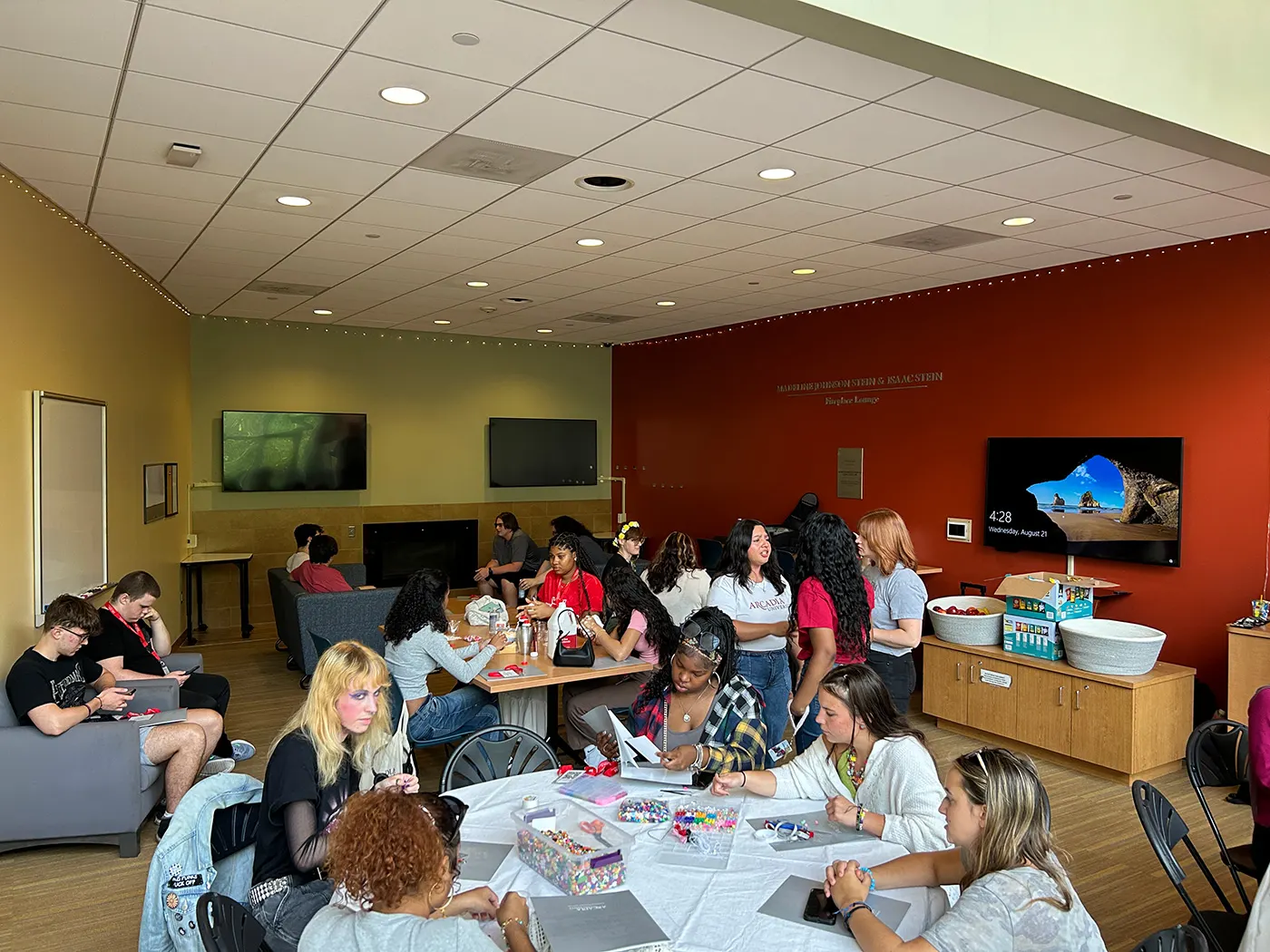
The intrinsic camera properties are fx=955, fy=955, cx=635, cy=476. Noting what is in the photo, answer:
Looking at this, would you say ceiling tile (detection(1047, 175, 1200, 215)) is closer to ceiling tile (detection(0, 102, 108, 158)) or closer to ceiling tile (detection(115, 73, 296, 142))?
ceiling tile (detection(115, 73, 296, 142))

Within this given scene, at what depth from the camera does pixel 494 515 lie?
1131 centimetres

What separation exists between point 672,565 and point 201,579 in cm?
582

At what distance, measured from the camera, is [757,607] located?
473 cm

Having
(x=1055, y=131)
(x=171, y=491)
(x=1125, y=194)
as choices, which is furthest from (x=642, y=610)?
(x=171, y=491)

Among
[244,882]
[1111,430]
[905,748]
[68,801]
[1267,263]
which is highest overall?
[1267,263]

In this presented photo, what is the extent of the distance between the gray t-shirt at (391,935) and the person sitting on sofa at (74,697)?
2.53 meters

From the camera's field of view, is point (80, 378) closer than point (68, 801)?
No

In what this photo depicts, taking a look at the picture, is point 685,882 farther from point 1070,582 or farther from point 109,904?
point 1070,582

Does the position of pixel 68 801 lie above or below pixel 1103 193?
below

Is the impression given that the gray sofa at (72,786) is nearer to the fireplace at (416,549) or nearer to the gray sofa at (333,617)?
the gray sofa at (333,617)

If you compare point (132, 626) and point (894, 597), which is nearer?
point (894, 597)

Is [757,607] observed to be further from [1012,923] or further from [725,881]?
[1012,923]

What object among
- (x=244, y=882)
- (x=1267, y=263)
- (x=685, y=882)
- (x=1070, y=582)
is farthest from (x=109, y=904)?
(x=1267, y=263)

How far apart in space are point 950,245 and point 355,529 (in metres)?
7.09
